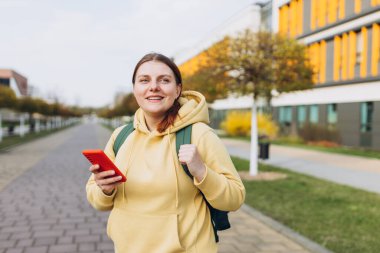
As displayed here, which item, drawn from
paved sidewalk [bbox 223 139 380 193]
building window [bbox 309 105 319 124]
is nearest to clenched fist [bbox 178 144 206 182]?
paved sidewalk [bbox 223 139 380 193]

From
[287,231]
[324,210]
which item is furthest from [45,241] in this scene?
[324,210]

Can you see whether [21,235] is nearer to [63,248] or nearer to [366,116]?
[63,248]

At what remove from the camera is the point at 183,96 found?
209 cm

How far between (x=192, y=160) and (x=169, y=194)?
27 cm

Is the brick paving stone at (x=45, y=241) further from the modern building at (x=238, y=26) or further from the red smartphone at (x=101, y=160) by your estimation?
the modern building at (x=238, y=26)

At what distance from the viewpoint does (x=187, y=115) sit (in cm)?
186

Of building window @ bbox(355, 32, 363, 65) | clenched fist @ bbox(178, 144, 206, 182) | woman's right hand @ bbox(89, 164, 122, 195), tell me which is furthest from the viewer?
building window @ bbox(355, 32, 363, 65)

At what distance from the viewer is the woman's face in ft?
6.12

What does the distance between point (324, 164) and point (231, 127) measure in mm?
16226

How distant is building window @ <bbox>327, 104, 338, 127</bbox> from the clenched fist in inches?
932

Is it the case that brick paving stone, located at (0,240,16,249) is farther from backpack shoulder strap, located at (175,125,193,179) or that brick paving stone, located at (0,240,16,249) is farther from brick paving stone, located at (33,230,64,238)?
backpack shoulder strap, located at (175,125,193,179)

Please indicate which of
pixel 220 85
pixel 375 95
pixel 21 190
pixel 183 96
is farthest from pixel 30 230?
pixel 375 95

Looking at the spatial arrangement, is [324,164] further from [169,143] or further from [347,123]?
[169,143]

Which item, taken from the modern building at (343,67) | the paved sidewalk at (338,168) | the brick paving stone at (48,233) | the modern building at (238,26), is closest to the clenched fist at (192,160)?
the brick paving stone at (48,233)
